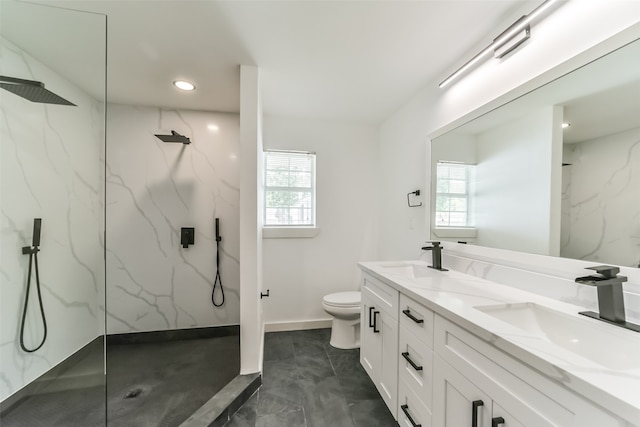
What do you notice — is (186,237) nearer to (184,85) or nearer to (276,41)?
(184,85)

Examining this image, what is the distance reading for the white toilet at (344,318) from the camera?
212 cm

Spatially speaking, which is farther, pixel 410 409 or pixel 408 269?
pixel 408 269

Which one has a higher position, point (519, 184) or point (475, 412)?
point (519, 184)

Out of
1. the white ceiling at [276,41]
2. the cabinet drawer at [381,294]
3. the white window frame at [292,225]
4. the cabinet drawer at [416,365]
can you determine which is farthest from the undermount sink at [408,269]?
the white ceiling at [276,41]

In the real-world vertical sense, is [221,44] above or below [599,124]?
above

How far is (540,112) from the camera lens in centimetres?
114

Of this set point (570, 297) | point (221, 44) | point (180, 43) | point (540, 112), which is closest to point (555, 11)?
point (540, 112)

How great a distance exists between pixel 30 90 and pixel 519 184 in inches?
117

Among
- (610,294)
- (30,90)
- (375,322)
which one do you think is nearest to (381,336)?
(375,322)

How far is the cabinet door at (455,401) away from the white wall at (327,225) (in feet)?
5.66

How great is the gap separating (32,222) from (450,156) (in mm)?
2847

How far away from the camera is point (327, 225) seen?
267cm

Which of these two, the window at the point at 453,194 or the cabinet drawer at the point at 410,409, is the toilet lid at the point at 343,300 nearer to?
the cabinet drawer at the point at 410,409

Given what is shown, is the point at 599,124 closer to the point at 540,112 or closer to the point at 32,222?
the point at 540,112
